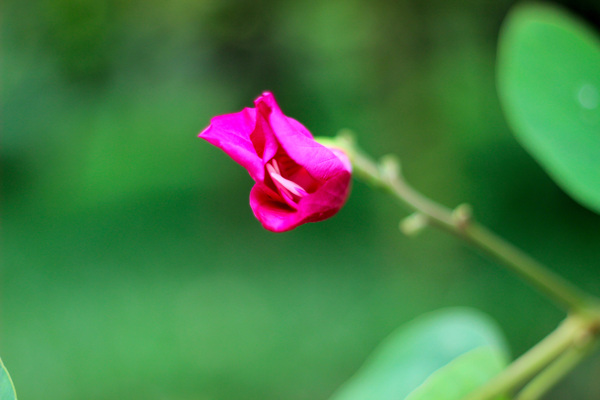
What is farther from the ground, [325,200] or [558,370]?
[325,200]

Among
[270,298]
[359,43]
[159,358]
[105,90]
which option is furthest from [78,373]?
[359,43]

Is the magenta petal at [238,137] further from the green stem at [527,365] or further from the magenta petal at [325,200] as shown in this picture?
the green stem at [527,365]

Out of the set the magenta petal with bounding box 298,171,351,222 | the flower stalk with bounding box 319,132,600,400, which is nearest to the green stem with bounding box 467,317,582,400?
the flower stalk with bounding box 319,132,600,400

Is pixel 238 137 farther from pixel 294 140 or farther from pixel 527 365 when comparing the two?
pixel 527 365

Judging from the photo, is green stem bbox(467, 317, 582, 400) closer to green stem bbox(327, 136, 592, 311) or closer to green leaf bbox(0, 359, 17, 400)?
green stem bbox(327, 136, 592, 311)

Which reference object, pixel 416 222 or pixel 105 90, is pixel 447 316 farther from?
pixel 105 90

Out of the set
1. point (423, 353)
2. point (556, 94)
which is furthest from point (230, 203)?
point (556, 94)
